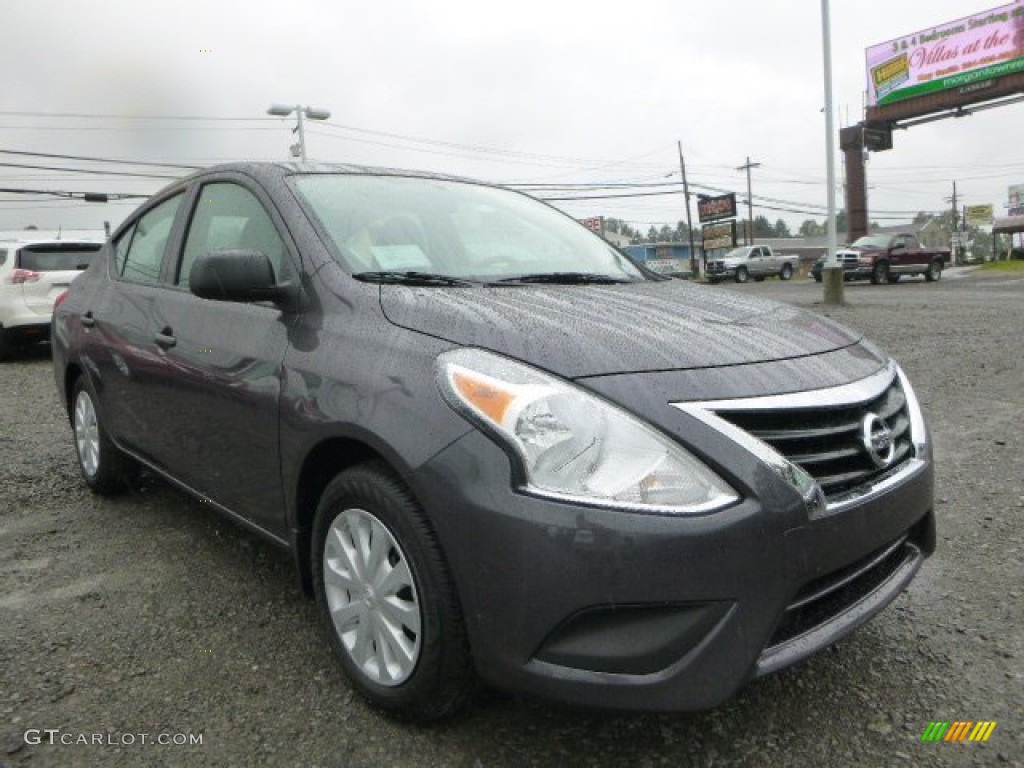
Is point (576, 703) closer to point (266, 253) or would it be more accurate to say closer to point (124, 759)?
point (124, 759)

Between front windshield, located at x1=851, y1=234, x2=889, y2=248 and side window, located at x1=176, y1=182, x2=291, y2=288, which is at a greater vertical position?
front windshield, located at x1=851, y1=234, x2=889, y2=248

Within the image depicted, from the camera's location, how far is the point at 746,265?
3725cm

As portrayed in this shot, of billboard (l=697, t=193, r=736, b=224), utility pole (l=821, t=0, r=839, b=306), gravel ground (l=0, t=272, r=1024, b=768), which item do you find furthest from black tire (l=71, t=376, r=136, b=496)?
billboard (l=697, t=193, r=736, b=224)

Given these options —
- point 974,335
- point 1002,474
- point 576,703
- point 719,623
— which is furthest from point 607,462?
point 974,335

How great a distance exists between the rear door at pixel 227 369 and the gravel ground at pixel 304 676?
0.39 metres

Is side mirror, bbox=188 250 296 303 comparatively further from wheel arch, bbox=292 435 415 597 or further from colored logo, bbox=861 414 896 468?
colored logo, bbox=861 414 896 468

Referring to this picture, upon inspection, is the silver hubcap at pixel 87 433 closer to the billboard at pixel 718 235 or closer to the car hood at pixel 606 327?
the car hood at pixel 606 327

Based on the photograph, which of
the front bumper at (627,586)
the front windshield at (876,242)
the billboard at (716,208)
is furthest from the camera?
the billboard at (716,208)

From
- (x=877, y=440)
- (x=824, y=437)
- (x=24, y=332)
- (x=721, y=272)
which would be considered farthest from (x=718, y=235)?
(x=824, y=437)

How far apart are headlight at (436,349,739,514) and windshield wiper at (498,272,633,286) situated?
34.0 inches

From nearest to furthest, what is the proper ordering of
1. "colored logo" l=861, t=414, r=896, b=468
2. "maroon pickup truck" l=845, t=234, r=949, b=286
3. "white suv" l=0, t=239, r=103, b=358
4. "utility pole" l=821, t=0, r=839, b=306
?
"colored logo" l=861, t=414, r=896, b=468, "white suv" l=0, t=239, r=103, b=358, "utility pole" l=821, t=0, r=839, b=306, "maroon pickup truck" l=845, t=234, r=949, b=286

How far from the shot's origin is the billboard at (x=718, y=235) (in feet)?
162

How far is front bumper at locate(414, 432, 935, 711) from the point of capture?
62.5 inches

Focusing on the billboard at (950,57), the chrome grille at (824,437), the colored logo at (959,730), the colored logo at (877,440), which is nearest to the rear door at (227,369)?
the chrome grille at (824,437)
